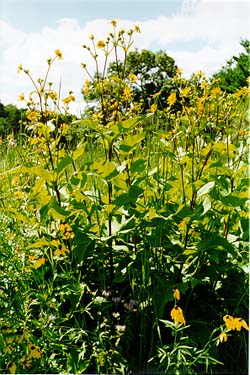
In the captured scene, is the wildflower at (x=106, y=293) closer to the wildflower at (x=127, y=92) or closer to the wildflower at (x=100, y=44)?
the wildflower at (x=127, y=92)

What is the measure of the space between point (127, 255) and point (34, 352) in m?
0.50

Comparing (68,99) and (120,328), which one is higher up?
(68,99)

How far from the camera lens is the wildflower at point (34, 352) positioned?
5.54 feet

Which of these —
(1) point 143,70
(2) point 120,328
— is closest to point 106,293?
(2) point 120,328

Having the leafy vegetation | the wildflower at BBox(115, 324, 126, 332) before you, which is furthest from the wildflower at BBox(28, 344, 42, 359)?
the wildflower at BBox(115, 324, 126, 332)

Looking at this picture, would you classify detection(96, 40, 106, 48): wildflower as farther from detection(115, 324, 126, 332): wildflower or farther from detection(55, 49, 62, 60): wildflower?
detection(115, 324, 126, 332): wildflower

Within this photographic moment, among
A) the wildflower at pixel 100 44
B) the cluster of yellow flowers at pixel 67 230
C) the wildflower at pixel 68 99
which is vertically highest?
the wildflower at pixel 100 44

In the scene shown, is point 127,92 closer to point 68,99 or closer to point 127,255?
point 68,99

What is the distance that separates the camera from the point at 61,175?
1.90 m

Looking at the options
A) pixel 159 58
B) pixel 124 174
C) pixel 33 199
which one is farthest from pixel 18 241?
pixel 159 58

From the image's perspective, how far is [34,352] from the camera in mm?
1689

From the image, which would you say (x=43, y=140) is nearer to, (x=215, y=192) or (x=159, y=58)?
(x=215, y=192)

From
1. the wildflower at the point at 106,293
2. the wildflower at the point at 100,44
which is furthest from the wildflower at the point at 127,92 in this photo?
the wildflower at the point at 106,293

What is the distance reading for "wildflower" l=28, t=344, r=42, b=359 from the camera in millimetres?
1689
